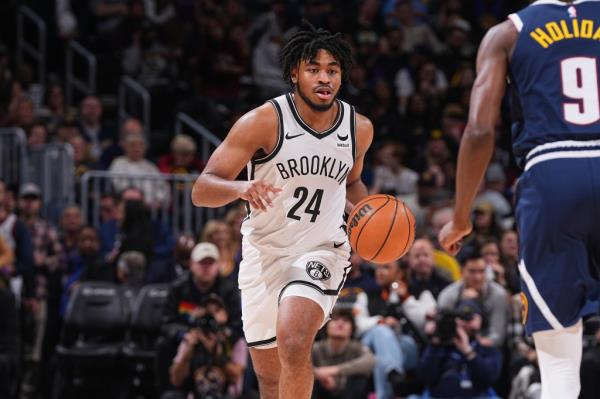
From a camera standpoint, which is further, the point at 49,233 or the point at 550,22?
the point at 49,233

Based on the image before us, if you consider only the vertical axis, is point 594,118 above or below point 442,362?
above

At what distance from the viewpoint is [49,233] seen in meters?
12.3

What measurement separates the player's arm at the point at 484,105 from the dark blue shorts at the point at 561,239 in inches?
8.5

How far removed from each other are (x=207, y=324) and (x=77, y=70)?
7.62 metres

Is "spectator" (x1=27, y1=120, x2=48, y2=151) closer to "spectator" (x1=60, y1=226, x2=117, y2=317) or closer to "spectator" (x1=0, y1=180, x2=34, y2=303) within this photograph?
"spectator" (x1=0, y1=180, x2=34, y2=303)

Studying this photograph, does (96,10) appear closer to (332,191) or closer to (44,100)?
(44,100)

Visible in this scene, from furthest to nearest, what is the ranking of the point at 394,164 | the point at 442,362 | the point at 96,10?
the point at 96,10 → the point at 394,164 → the point at 442,362

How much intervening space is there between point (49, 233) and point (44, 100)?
11.6 feet

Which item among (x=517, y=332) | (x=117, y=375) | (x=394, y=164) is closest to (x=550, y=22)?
(x=517, y=332)

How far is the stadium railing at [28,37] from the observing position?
1614cm

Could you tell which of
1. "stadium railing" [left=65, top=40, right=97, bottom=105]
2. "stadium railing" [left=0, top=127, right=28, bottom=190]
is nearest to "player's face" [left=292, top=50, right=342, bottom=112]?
"stadium railing" [left=0, top=127, right=28, bottom=190]

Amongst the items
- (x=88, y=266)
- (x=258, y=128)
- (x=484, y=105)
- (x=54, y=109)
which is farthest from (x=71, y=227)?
(x=484, y=105)

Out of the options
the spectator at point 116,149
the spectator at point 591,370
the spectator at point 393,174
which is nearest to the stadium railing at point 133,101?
the spectator at point 116,149

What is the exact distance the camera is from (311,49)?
20.6ft
